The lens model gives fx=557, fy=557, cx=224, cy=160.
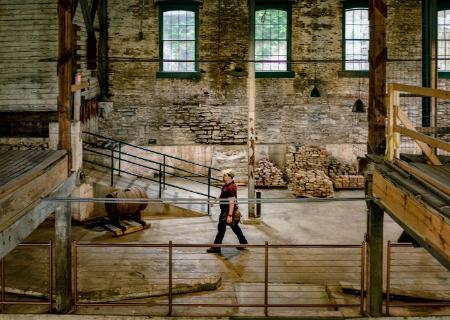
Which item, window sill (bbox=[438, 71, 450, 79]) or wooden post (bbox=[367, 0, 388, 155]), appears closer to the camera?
wooden post (bbox=[367, 0, 388, 155])

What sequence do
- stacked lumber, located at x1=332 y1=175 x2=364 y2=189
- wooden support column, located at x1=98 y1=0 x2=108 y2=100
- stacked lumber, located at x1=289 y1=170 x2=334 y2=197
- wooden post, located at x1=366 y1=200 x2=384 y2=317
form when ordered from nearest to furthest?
wooden post, located at x1=366 y1=200 x2=384 y2=317, stacked lumber, located at x1=289 y1=170 x2=334 y2=197, stacked lumber, located at x1=332 y1=175 x2=364 y2=189, wooden support column, located at x1=98 y1=0 x2=108 y2=100

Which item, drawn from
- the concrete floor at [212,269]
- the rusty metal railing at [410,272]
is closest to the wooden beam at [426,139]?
the rusty metal railing at [410,272]

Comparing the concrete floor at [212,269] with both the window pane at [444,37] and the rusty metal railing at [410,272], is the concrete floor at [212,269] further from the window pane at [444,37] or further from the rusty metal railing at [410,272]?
the window pane at [444,37]

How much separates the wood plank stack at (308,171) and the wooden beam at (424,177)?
826cm

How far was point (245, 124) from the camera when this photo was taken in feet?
58.2

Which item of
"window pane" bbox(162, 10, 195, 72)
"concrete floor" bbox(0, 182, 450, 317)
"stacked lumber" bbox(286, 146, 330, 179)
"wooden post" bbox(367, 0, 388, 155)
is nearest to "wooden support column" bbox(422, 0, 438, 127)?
"stacked lumber" bbox(286, 146, 330, 179)

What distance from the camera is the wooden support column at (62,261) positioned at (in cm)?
770

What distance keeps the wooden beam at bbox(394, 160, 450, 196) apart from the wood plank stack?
8.26m

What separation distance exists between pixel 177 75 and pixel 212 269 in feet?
30.3

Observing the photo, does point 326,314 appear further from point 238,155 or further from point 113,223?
point 238,155

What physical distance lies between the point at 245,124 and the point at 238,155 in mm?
1058

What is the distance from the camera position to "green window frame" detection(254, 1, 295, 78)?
1761 centimetres

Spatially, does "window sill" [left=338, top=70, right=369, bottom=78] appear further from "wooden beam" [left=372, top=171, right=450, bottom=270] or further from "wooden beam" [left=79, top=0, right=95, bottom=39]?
"wooden beam" [left=372, top=171, right=450, bottom=270]

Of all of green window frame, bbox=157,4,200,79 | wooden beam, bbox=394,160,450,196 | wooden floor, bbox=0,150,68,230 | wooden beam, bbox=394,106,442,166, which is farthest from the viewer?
green window frame, bbox=157,4,200,79
